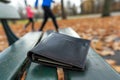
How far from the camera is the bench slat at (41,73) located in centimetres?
143

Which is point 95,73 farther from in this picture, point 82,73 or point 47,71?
point 47,71

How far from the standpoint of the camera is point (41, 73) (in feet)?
4.91

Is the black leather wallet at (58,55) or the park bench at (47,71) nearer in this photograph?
the park bench at (47,71)

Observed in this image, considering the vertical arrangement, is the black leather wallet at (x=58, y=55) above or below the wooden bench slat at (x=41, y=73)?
above

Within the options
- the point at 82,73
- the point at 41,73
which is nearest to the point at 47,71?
the point at 41,73

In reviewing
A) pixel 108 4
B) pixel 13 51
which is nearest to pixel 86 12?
pixel 108 4

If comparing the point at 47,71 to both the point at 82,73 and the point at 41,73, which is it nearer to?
the point at 41,73

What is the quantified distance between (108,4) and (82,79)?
695 inches

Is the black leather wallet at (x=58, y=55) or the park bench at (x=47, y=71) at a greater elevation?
the black leather wallet at (x=58, y=55)

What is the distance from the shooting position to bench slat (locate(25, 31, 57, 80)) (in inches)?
56.1

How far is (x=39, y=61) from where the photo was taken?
163 centimetres

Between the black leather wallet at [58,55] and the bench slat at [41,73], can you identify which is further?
the black leather wallet at [58,55]

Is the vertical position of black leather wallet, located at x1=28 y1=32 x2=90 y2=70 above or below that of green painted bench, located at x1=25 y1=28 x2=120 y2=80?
above

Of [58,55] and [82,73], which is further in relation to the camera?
[58,55]
